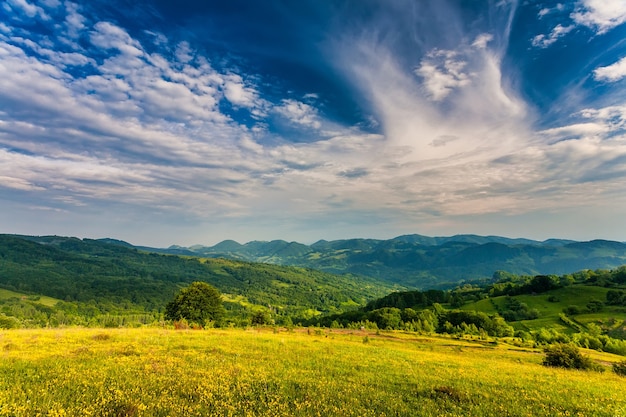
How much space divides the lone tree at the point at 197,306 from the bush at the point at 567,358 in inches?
2480

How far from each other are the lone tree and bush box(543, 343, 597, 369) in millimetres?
62981

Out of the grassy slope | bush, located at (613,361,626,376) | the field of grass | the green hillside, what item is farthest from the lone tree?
the grassy slope

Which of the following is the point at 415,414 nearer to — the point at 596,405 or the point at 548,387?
the point at 596,405

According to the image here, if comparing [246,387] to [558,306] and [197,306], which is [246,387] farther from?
[558,306]

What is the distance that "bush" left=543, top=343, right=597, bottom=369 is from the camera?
96.1 feet

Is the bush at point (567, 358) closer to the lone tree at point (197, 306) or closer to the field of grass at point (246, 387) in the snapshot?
the field of grass at point (246, 387)

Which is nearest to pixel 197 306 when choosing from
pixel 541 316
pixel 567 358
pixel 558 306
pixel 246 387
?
pixel 246 387

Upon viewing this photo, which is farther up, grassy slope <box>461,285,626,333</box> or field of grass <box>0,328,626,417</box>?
field of grass <box>0,328,626,417</box>

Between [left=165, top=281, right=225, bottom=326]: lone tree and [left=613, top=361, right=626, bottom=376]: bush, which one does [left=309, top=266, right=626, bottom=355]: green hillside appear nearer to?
[left=613, top=361, right=626, bottom=376]: bush

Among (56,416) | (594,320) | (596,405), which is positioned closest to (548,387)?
(596,405)

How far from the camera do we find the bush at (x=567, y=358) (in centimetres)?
2930

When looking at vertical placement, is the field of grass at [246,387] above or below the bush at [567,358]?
above

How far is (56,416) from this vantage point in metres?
8.25

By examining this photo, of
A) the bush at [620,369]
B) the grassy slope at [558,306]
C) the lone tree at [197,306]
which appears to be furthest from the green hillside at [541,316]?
the lone tree at [197,306]
